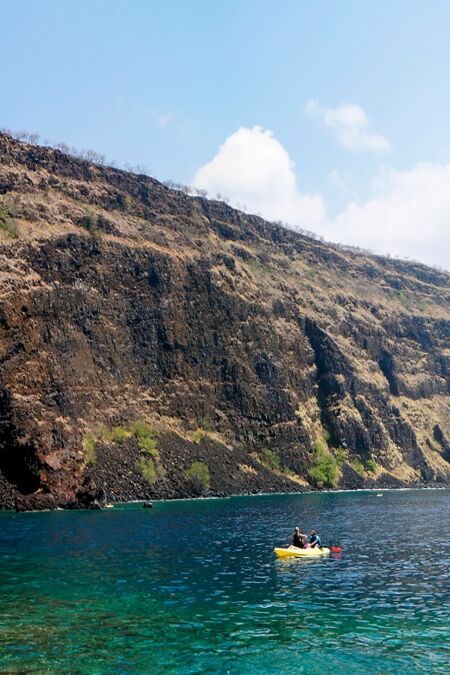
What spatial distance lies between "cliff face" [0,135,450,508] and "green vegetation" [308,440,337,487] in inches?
29.6

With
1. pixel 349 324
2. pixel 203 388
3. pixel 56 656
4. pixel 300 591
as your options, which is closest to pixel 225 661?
pixel 56 656

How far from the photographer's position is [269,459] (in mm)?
129750

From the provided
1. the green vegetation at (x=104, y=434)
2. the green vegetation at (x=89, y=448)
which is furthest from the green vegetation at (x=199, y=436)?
the green vegetation at (x=89, y=448)

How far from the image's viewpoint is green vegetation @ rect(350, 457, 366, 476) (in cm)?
14450

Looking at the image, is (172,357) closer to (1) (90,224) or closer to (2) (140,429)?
(2) (140,429)

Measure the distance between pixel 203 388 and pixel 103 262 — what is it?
1176 inches

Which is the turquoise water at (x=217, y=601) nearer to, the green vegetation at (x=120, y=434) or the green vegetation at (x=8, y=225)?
the green vegetation at (x=120, y=434)

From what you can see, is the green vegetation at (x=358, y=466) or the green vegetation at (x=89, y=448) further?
the green vegetation at (x=358, y=466)

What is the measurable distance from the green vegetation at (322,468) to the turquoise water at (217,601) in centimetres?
6917

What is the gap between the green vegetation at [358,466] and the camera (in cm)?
14450

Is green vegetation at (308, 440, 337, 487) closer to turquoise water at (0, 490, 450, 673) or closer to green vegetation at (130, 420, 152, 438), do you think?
green vegetation at (130, 420, 152, 438)

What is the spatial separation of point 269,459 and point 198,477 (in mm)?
23913

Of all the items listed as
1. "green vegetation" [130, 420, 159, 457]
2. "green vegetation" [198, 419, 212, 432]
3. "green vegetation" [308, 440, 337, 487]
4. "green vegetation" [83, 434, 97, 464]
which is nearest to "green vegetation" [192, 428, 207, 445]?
"green vegetation" [198, 419, 212, 432]

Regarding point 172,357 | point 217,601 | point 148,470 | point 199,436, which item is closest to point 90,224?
point 172,357
